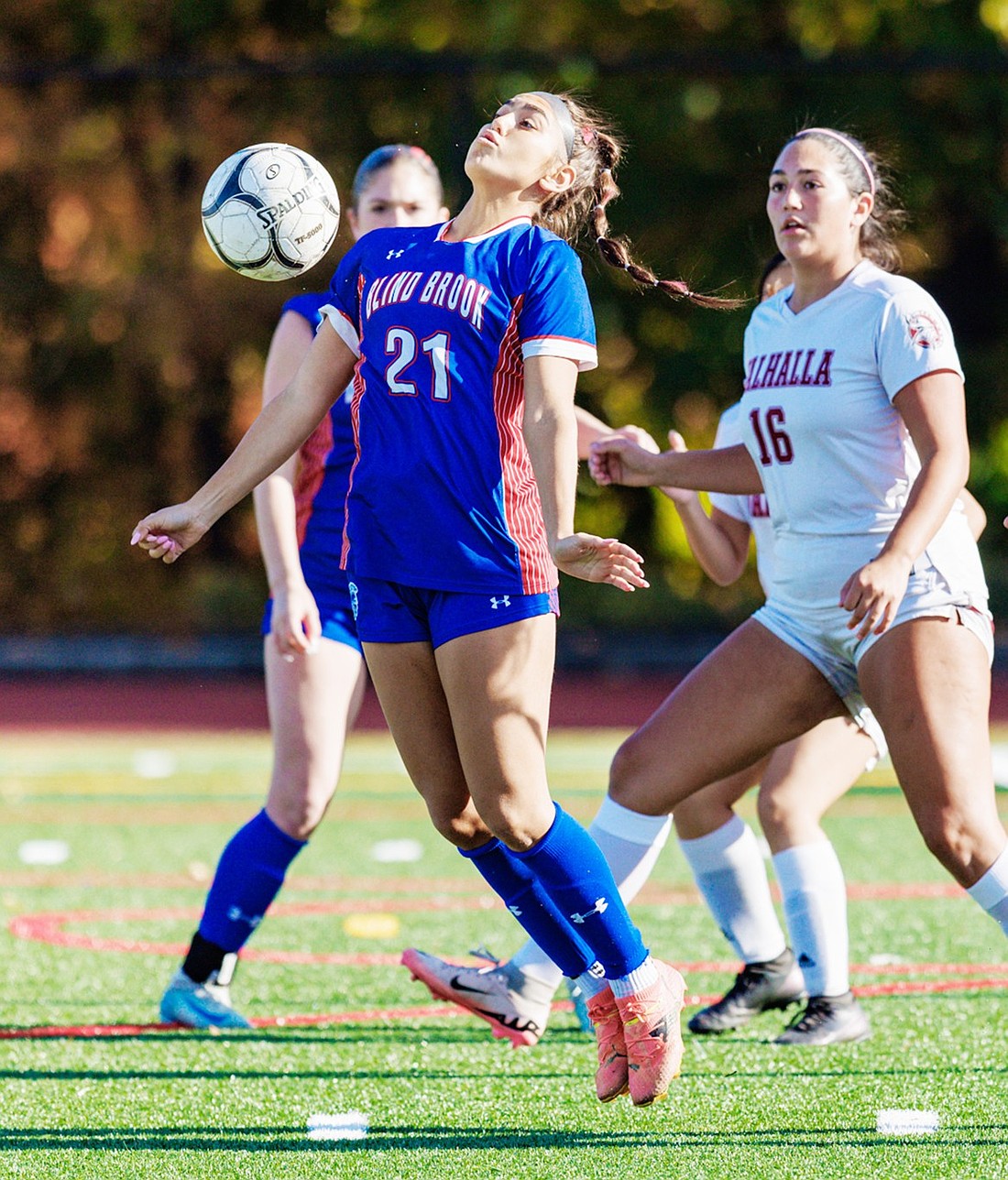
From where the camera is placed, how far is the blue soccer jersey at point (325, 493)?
15.4ft

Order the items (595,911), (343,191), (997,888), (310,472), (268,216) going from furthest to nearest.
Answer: (343,191), (310,472), (268,216), (997,888), (595,911)

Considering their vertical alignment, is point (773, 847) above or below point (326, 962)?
above

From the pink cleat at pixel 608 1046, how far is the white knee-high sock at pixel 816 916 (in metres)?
1.12

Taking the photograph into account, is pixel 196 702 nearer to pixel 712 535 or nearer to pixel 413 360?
pixel 712 535

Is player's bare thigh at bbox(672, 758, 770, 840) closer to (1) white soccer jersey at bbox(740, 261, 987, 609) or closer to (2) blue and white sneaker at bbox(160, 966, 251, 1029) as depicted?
(1) white soccer jersey at bbox(740, 261, 987, 609)

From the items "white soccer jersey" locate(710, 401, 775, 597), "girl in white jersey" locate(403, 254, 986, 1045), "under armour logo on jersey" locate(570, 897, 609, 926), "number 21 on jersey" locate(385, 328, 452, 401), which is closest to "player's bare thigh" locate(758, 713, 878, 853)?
"girl in white jersey" locate(403, 254, 986, 1045)

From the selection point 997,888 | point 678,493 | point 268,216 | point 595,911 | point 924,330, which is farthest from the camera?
point 678,493

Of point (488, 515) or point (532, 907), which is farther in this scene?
point (532, 907)

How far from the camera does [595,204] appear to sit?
3.86 meters

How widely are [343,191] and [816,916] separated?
1310 centimetres

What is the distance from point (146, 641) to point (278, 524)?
14847mm

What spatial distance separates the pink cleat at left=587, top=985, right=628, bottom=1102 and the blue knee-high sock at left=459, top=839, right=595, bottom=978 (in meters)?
0.08

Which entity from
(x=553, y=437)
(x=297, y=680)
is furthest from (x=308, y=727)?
(x=553, y=437)

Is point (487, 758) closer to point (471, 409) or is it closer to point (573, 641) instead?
point (471, 409)
